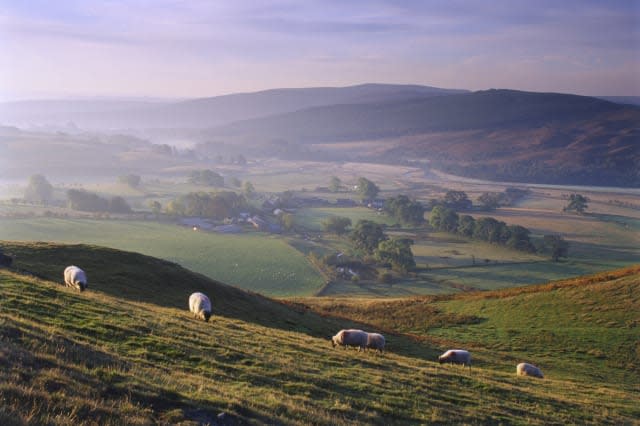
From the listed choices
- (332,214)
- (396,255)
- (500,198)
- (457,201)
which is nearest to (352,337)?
(396,255)

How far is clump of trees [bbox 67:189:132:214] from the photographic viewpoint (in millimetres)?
119262

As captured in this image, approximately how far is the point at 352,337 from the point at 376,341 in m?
1.19

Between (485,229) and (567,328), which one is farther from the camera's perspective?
(485,229)

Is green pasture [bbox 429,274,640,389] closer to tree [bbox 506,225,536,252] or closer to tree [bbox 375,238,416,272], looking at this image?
tree [bbox 375,238,416,272]

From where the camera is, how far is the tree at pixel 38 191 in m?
128

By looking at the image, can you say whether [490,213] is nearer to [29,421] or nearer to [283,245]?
[283,245]

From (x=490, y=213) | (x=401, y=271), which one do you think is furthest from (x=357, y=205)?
(x=401, y=271)

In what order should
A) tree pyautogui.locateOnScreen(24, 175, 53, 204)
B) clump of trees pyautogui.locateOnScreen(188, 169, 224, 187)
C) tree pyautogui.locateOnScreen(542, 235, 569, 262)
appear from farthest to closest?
clump of trees pyautogui.locateOnScreen(188, 169, 224, 187)
tree pyautogui.locateOnScreen(24, 175, 53, 204)
tree pyautogui.locateOnScreen(542, 235, 569, 262)

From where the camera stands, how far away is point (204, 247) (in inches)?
3583

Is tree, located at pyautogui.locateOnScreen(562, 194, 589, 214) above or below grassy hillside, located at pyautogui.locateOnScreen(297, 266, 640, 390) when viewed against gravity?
above

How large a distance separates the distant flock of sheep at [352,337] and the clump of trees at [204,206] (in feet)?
324

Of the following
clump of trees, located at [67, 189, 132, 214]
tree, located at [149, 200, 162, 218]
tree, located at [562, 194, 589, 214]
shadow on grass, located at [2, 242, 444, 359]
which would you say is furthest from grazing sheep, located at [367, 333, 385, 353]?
tree, located at [562, 194, 589, 214]

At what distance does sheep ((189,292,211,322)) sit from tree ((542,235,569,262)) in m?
83.7

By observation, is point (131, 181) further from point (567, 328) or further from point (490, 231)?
point (567, 328)
